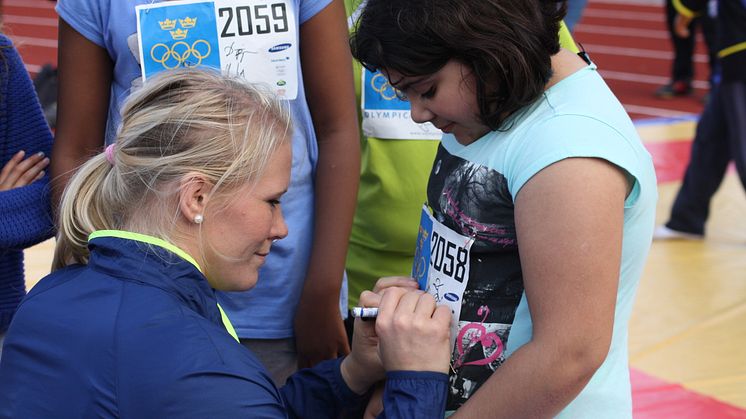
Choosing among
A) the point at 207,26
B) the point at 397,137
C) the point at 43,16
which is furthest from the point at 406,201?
the point at 43,16

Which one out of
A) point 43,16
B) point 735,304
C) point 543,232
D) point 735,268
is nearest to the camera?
point 543,232

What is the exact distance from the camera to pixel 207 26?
1934 mm

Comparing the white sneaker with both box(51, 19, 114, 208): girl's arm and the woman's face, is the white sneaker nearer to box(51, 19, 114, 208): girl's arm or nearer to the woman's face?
box(51, 19, 114, 208): girl's arm

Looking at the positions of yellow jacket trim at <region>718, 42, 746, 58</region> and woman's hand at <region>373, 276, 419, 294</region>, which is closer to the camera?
woman's hand at <region>373, 276, 419, 294</region>

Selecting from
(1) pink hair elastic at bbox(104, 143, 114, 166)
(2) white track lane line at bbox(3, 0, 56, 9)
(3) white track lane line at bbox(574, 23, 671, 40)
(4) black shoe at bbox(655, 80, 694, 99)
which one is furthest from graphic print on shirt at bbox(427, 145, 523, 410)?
(2) white track lane line at bbox(3, 0, 56, 9)

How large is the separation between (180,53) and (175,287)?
726 mm

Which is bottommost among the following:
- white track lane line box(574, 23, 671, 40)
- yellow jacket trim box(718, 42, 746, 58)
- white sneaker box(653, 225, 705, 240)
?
white track lane line box(574, 23, 671, 40)

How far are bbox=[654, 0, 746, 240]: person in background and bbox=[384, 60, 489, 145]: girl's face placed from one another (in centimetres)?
388

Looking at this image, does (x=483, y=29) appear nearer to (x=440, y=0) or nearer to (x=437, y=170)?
(x=440, y=0)

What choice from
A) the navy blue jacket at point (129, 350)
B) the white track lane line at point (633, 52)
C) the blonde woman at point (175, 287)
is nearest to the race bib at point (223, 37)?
the blonde woman at point (175, 287)

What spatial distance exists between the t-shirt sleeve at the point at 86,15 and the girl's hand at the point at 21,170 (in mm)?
395

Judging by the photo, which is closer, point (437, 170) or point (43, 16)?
point (437, 170)

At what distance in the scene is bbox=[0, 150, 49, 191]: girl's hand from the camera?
2146 mm

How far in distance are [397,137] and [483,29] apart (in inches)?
46.3
